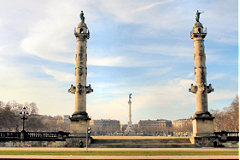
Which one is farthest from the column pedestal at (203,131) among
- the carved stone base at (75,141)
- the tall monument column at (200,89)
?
the carved stone base at (75,141)

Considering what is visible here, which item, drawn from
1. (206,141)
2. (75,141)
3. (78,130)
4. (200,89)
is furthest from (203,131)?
(75,141)

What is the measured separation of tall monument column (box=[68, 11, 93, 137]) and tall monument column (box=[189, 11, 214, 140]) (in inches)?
590

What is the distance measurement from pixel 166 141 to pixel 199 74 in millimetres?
10501

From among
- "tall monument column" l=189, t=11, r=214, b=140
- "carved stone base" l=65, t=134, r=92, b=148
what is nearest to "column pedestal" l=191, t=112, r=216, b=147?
→ "tall monument column" l=189, t=11, r=214, b=140

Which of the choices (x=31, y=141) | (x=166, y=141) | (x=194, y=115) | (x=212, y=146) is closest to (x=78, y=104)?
(x=31, y=141)

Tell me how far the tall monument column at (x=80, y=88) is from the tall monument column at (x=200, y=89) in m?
15.0

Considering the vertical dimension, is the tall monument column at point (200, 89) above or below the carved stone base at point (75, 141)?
A: above

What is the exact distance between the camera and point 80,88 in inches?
1496

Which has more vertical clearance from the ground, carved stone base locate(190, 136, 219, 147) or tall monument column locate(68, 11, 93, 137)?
tall monument column locate(68, 11, 93, 137)

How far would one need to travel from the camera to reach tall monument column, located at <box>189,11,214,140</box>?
36375 mm

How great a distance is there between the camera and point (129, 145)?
1339 inches

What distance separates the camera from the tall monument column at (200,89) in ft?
119

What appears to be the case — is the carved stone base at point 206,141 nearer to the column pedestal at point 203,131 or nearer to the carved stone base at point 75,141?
the column pedestal at point 203,131

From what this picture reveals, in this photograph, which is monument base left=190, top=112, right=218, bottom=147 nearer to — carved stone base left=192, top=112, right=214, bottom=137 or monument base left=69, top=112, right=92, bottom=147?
carved stone base left=192, top=112, right=214, bottom=137
